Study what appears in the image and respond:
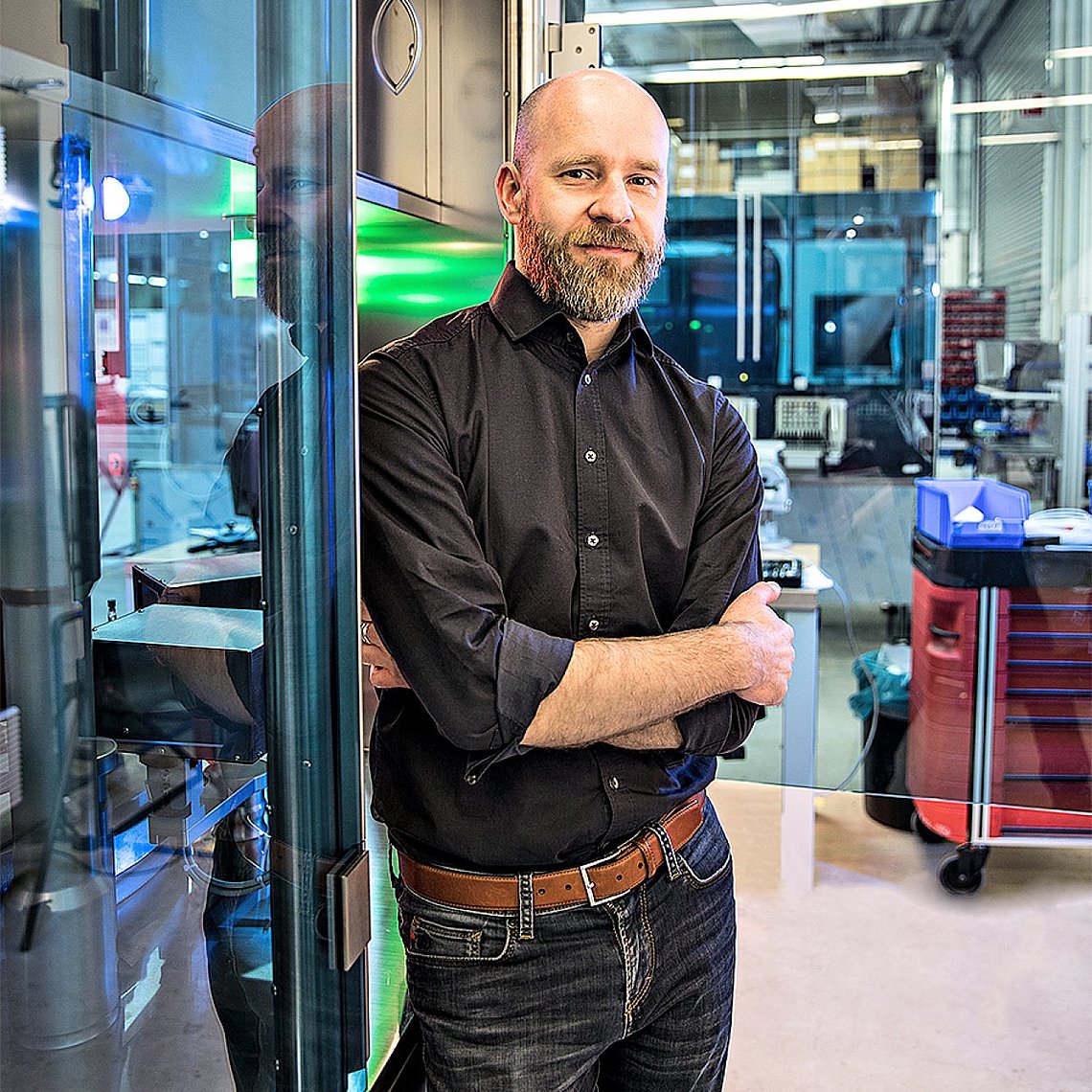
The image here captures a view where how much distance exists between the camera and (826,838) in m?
3.90

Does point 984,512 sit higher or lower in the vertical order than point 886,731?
higher

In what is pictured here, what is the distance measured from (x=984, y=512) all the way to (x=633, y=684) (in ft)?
8.46

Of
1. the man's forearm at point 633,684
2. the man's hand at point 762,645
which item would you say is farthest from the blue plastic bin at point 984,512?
the man's forearm at point 633,684

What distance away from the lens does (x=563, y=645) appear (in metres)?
1.28

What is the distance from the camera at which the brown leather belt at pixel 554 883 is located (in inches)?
53.4

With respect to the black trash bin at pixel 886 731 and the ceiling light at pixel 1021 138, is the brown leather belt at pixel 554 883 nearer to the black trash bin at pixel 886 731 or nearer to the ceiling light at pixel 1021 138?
the black trash bin at pixel 886 731

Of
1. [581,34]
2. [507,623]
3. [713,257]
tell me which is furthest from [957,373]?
[507,623]

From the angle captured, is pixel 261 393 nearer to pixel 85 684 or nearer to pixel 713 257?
pixel 85 684

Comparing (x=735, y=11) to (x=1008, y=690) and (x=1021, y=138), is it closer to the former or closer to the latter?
(x=1021, y=138)

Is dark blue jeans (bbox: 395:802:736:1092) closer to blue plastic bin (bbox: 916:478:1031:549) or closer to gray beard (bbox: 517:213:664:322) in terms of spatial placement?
gray beard (bbox: 517:213:664:322)

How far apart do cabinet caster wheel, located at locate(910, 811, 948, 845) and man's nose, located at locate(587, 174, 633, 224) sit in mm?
2874

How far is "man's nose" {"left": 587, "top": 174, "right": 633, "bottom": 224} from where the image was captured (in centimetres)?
142

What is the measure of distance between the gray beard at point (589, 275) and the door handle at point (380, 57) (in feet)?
1.56

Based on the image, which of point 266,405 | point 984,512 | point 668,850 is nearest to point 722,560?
point 668,850
